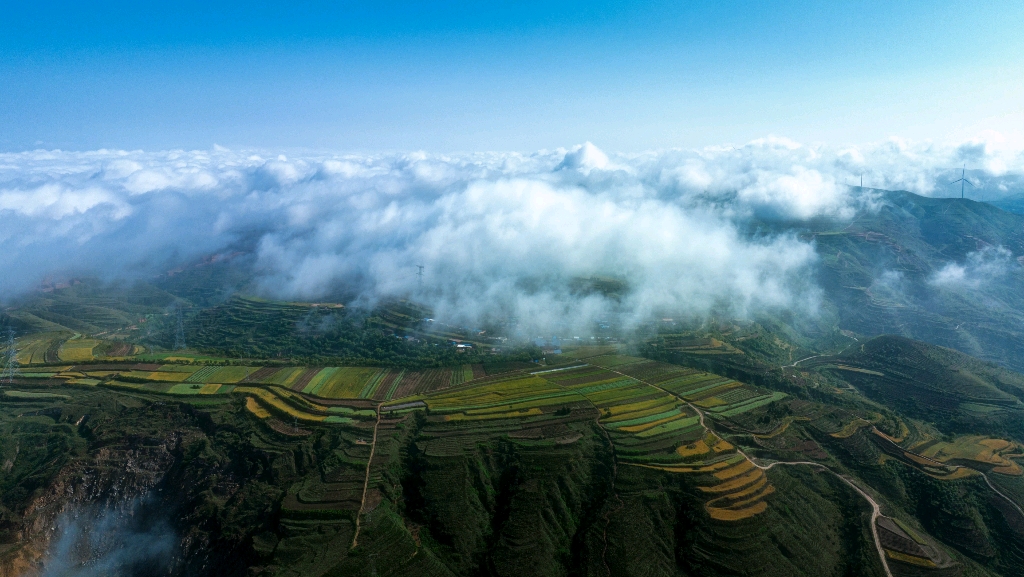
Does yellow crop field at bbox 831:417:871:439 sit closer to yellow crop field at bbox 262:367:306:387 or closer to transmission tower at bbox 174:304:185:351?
yellow crop field at bbox 262:367:306:387

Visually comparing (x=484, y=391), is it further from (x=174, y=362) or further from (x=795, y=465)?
(x=174, y=362)

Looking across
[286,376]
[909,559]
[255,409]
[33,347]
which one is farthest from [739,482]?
[33,347]

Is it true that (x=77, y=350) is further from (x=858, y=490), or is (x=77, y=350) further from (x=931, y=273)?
(x=931, y=273)

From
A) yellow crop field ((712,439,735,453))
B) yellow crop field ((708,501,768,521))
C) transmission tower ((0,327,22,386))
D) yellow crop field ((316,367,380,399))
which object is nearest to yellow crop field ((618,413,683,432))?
yellow crop field ((712,439,735,453))

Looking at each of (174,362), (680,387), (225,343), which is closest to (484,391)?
(680,387)

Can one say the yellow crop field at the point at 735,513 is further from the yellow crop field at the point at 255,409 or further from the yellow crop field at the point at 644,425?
the yellow crop field at the point at 255,409

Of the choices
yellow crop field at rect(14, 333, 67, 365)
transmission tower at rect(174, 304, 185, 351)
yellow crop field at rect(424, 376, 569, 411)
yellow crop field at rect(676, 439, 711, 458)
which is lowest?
transmission tower at rect(174, 304, 185, 351)

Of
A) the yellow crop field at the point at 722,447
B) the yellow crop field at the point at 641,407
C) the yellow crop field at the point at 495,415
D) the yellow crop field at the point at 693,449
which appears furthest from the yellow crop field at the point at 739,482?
the yellow crop field at the point at 495,415

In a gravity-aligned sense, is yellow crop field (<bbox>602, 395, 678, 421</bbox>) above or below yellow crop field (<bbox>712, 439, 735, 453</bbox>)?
below
